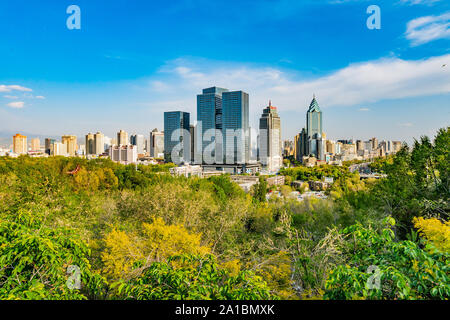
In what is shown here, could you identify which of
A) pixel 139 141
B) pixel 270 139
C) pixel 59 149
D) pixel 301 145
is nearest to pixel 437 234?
pixel 59 149

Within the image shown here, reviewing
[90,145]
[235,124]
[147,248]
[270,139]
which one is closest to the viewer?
[147,248]

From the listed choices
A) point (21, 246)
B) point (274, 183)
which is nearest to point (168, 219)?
point (21, 246)

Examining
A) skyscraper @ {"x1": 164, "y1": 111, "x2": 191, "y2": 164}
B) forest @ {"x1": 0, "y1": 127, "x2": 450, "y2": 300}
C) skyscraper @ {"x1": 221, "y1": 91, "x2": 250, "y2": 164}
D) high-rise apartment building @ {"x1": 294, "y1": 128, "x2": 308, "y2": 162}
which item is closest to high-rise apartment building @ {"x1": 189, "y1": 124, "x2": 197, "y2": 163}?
skyscraper @ {"x1": 164, "y1": 111, "x2": 191, "y2": 164}

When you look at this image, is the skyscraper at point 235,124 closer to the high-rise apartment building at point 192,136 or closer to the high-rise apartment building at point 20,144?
the high-rise apartment building at point 192,136

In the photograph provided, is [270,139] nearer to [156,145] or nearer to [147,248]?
[156,145]

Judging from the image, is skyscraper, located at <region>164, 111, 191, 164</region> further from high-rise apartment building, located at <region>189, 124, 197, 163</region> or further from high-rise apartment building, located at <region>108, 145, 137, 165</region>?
high-rise apartment building, located at <region>108, 145, 137, 165</region>

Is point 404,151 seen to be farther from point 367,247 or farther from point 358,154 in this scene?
point 358,154
